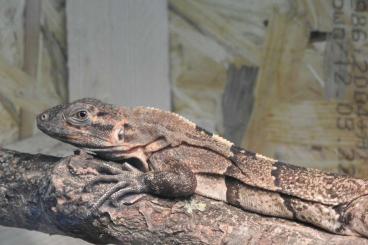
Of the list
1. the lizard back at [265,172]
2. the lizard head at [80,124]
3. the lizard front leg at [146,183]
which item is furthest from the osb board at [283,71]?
the lizard front leg at [146,183]

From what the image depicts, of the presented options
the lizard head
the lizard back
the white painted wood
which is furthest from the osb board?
the lizard head

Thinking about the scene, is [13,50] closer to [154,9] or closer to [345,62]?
[154,9]

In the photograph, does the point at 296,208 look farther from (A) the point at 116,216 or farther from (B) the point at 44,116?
(B) the point at 44,116

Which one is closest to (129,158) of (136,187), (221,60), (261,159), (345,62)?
(136,187)

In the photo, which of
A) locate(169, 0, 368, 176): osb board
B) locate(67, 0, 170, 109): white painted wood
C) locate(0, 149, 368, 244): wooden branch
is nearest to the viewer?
locate(0, 149, 368, 244): wooden branch

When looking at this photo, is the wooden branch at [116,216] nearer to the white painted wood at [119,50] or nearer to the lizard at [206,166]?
the lizard at [206,166]

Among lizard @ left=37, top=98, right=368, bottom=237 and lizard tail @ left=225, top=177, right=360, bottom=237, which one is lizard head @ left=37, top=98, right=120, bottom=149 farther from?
lizard tail @ left=225, top=177, right=360, bottom=237
